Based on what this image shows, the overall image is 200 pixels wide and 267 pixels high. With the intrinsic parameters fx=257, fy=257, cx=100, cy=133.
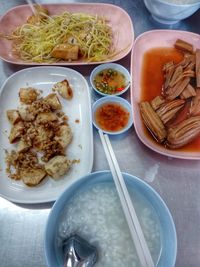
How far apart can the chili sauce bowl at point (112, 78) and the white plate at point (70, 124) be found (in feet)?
0.28

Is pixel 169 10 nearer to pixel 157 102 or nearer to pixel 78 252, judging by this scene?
pixel 157 102

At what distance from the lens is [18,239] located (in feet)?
4.04

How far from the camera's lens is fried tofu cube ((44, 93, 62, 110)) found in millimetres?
1484

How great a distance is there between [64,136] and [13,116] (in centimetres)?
31

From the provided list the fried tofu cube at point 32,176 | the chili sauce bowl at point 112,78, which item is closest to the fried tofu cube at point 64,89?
the chili sauce bowl at point 112,78

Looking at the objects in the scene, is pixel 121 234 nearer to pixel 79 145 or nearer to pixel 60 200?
pixel 60 200

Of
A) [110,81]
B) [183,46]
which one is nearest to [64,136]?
[110,81]

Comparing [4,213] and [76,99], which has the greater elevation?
[76,99]

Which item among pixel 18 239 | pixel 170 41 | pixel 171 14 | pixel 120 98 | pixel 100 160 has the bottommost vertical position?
pixel 18 239

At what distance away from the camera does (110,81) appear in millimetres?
1616

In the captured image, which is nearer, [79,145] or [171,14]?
[79,145]

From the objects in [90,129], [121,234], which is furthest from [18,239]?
[90,129]

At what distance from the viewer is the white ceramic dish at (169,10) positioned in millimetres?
1611

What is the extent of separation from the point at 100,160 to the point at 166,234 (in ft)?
1.83
